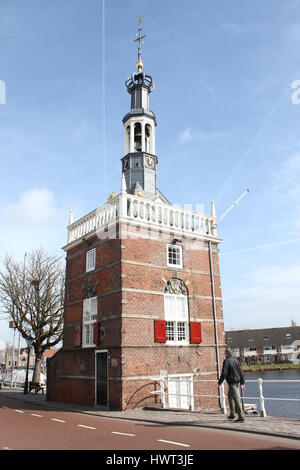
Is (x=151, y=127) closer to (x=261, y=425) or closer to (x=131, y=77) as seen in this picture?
(x=131, y=77)

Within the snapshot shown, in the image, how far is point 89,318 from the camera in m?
19.6

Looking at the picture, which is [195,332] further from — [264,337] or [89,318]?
[264,337]

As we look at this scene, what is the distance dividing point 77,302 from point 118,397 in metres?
6.32

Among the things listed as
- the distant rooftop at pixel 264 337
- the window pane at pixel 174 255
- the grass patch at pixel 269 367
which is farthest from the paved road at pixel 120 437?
the distant rooftop at pixel 264 337

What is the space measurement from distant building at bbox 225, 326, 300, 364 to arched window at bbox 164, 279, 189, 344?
71.1 metres

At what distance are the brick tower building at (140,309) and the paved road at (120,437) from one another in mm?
3887

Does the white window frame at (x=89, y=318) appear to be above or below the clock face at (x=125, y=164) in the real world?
below

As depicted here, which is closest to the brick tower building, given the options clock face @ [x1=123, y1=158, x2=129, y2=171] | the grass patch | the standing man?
clock face @ [x1=123, y1=158, x2=129, y2=171]

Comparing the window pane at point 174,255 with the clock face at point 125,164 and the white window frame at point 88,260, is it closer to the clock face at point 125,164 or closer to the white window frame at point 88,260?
the white window frame at point 88,260

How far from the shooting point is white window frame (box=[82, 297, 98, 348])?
19078mm

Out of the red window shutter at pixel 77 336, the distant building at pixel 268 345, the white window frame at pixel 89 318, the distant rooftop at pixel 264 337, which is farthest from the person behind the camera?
the distant rooftop at pixel 264 337

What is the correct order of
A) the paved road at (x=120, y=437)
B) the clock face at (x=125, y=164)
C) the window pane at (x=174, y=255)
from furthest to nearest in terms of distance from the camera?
the clock face at (x=125, y=164) → the window pane at (x=174, y=255) → the paved road at (x=120, y=437)

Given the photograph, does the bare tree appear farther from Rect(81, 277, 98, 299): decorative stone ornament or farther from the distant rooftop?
the distant rooftop

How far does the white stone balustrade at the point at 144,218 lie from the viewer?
18.4m
